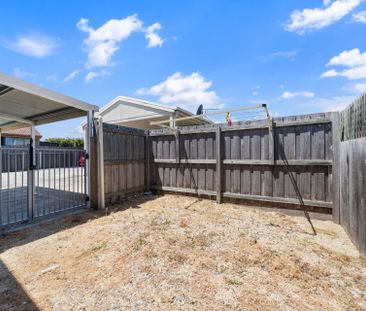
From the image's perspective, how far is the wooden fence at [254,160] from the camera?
397 centimetres

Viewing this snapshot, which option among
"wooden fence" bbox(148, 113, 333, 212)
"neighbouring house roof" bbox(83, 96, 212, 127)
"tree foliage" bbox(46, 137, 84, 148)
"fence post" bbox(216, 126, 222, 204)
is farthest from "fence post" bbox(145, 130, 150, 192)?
"tree foliage" bbox(46, 137, 84, 148)

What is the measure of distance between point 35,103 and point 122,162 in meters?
2.43

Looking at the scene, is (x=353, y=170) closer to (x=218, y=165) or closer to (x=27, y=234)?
(x=218, y=165)

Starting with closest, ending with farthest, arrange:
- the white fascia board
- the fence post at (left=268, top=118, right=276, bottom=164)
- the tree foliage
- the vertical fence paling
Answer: the vertical fence paling
the white fascia board
the fence post at (left=268, top=118, right=276, bottom=164)
the tree foliage

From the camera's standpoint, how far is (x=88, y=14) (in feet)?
18.7

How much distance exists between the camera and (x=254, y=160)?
15.0ft

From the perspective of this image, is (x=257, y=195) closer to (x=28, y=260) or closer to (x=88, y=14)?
(x=28, y=260)

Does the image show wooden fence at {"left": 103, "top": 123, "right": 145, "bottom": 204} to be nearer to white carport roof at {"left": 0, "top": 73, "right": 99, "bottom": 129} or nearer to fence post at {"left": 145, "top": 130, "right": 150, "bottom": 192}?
fence post at {"left": 145, "top": 130, "right": 150, "bottom": 192}

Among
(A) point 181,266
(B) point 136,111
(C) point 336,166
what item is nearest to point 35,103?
(A) point 181,266

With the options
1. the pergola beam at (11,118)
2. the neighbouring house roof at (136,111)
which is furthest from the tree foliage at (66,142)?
the pergola beam at (11,118)

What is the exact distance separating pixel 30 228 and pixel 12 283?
1.83 m

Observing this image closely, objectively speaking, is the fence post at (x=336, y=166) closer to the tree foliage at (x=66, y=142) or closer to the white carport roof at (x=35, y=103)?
the white carport roof at (x=35, y=103)

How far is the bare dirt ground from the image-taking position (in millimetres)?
1767

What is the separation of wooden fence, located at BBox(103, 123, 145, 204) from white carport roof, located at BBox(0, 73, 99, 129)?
88 centimetres
